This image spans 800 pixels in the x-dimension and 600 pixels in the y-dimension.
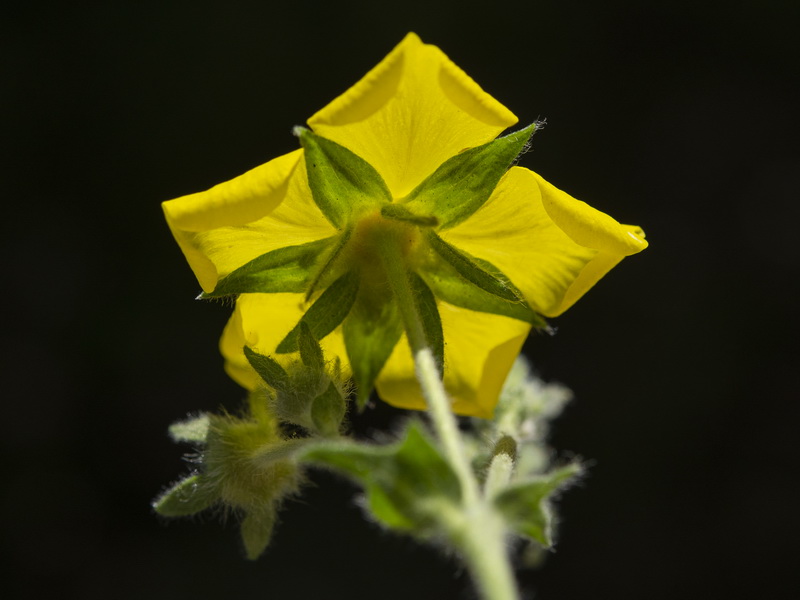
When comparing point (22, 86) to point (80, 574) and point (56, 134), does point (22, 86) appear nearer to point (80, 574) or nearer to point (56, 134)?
point (56, 134)

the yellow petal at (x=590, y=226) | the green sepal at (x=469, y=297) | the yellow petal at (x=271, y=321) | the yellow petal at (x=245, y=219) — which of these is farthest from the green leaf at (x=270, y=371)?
the yellow petal at (x=590, y=226)

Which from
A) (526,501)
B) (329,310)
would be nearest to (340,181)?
(329,310)

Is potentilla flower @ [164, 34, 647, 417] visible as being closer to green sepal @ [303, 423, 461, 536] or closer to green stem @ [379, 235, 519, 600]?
green stem @ [379, 235, 519, 600]

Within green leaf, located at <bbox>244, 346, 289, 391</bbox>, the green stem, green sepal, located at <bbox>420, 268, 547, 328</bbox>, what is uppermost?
green sepal, located at <bbox>420, 268, 547, 328</bbox>

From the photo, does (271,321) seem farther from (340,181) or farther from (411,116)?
(411,116)

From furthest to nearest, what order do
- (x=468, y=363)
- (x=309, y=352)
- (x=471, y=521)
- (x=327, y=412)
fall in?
(x=468, y=363)
(x=309, y=352)
(x=327, y=412)
(x=471, y=521)

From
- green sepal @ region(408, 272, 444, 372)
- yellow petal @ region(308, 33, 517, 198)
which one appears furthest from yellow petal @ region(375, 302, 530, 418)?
yellow petal @ region(308, 33, 517, 198)

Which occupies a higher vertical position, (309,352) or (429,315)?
(429,315)

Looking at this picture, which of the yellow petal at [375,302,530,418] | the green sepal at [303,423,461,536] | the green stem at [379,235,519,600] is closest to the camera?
the green stem at [379,235,519,600]
